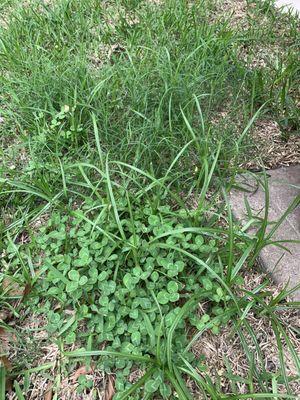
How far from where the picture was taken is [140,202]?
6.42 ft

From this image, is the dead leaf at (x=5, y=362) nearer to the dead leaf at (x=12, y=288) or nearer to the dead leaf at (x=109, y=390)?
the dead leaf at (x=12, y=288)

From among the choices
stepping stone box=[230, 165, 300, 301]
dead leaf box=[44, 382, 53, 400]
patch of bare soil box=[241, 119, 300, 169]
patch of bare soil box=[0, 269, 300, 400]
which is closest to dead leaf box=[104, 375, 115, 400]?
patch of bare soil box=[0, 269, 300, 400]

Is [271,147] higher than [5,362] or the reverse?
the reverse

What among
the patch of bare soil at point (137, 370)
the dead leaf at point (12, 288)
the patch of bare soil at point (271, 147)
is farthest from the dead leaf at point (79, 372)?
the patch of bare soil at point (271, 147)

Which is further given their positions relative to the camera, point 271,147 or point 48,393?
point 271,147

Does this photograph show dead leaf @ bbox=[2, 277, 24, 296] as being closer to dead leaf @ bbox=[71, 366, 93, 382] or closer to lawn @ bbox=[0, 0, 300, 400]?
lawn @ bbox=[0, 0, 300, 400]

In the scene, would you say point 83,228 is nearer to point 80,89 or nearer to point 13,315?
point 13,315

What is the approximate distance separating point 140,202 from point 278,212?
0.69 meters

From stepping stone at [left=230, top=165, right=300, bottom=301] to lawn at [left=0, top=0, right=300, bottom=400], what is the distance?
0.07 m

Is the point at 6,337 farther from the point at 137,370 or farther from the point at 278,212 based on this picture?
the point at 278,212

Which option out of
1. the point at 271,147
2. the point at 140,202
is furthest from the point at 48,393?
the point at 271,147

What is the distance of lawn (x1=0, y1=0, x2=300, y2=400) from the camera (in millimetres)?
1560

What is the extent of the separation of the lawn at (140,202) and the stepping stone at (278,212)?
7 centimetres

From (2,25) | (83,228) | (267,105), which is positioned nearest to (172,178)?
(83,228)
